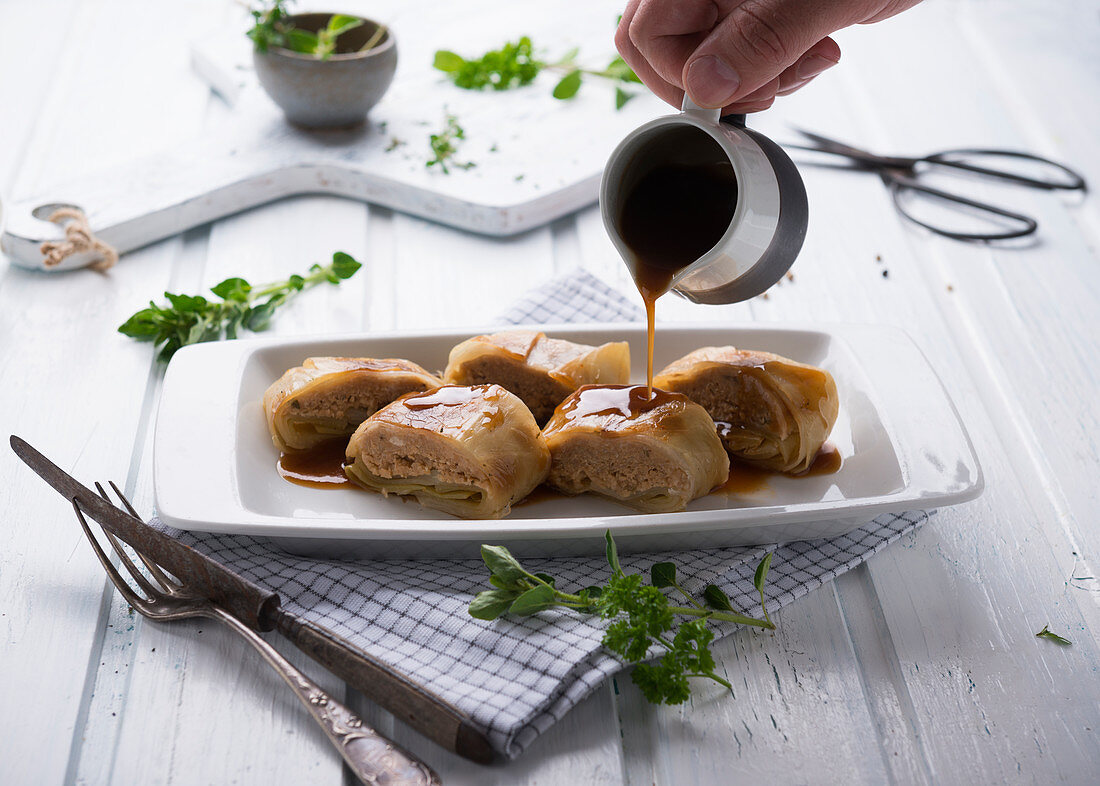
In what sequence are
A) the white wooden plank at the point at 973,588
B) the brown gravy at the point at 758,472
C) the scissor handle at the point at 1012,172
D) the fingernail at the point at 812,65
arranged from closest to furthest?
the white wooden plank at the point at 973,588 < the brown gravy at the point at 758,472 < the fingernail at the point at 812,65 < the scissor handle at the point at 1012,172

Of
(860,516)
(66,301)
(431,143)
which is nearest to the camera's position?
(860,516)

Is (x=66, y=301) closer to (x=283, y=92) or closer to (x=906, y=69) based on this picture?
(x=283, y=92)

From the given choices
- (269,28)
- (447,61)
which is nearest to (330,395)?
(269,28)

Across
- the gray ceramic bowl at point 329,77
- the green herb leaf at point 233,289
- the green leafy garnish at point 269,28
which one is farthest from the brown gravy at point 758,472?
the green leafy garnish at point 269,28

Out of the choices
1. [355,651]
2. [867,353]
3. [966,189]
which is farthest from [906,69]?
[355,651]

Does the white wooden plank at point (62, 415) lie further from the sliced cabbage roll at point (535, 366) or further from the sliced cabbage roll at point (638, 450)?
the sliced cabbage roll at point (638, 450)

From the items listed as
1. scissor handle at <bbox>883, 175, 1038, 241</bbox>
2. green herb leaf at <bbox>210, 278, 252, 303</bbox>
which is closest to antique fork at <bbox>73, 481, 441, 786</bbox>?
green herb leaf at <bbox>210, 278, 252, 303</bbox>

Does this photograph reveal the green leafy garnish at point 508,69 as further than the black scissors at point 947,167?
Yes

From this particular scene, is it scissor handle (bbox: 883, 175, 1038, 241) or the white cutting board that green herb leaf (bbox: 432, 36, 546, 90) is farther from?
scissor handle (bbox: 883, 175, 1038, 241)
